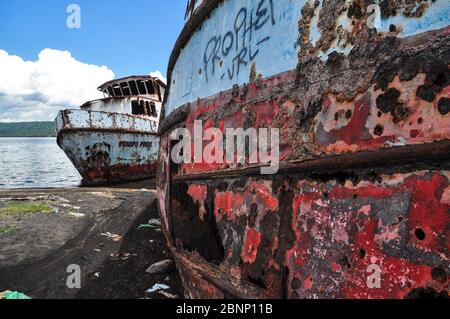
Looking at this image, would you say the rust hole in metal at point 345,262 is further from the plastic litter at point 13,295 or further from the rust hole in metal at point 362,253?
the plastic litter at point 13,295

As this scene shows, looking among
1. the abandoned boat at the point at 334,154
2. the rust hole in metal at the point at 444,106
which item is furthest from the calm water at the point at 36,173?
the rust hole in metal at the point at 444,106

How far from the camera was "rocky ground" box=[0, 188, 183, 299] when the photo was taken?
307cm

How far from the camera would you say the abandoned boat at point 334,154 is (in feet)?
3.62

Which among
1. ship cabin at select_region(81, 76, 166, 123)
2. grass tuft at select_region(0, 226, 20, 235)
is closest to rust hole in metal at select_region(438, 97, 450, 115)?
grass tuft at select_region(0, 226, 20, 235)

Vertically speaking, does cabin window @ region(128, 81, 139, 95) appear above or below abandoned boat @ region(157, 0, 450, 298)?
above

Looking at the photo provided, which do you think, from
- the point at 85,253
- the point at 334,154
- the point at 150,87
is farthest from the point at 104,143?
the point at 334,154

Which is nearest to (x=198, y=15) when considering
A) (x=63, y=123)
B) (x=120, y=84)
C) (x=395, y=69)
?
(x=395, y=69)

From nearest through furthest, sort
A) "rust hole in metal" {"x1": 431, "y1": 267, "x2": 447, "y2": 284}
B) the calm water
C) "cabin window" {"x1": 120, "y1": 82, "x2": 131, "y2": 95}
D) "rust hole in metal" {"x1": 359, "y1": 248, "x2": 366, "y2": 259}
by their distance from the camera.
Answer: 1. "rust hole in metal" {"x1": 431, "y1": 267, "x2": 447, "y2": 284}
2. "rust hole in metal" {"x1": 359, "y1": 248, "x2": 366, "y2": 259}
3. "cabin window" {"x1": 120, "y1": 82, "x2": 131, "y2": 95}
4. the calm water

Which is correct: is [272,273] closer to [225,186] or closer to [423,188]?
[225,186]

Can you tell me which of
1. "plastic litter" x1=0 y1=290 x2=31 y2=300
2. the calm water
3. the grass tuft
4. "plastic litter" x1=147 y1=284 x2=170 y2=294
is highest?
the calm water

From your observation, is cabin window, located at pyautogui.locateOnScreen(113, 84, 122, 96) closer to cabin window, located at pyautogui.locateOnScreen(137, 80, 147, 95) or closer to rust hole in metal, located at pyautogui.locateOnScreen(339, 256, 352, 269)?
cabin window, located at pyautogui.locateOnScreen(137, 80, 147, 95)

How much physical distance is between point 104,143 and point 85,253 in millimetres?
8078

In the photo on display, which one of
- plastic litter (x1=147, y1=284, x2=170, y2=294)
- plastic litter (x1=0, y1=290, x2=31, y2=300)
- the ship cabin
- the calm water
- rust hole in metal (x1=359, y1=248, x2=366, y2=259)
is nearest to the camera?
rust hole in metal (x1=359, y1=248, x2=366, y2=259)

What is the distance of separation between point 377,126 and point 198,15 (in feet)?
6.17
